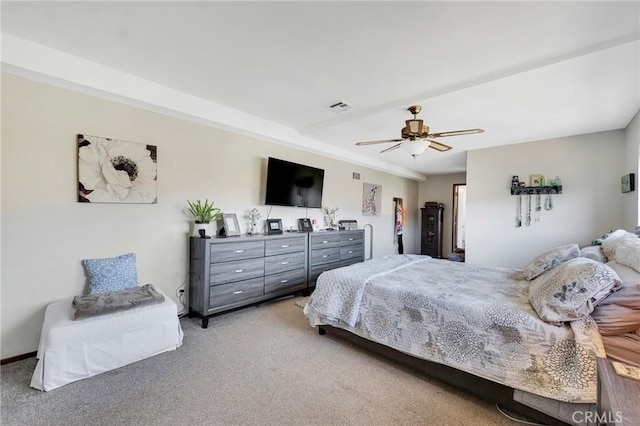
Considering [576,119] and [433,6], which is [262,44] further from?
[576,119]

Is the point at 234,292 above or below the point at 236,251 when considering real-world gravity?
below

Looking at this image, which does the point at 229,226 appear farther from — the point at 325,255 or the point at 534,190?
the point at 534,190

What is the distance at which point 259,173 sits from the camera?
4176 mm

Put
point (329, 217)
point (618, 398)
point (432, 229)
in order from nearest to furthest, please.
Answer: point (618, 398) < point (329, 217) < point (432, 229)

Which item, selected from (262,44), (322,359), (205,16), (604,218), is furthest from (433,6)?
(604,218)

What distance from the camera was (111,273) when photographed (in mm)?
2691

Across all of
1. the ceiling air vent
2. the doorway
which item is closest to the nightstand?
the ceiling air vent

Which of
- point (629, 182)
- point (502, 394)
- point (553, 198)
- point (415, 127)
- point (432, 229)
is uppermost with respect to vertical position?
point (415, 127)

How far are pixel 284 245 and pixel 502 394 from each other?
280 cm

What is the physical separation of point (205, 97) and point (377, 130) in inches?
93.6

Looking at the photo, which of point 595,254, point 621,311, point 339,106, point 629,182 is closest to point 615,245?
point 595,254

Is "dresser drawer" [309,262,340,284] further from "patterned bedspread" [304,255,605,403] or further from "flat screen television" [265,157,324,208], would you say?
"patterned bedspread" [304,255,605,403]

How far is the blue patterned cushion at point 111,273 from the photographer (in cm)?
262

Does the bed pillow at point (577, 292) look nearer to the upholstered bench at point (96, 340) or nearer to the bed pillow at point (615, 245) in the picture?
the bed pillow at point (615, 245)
